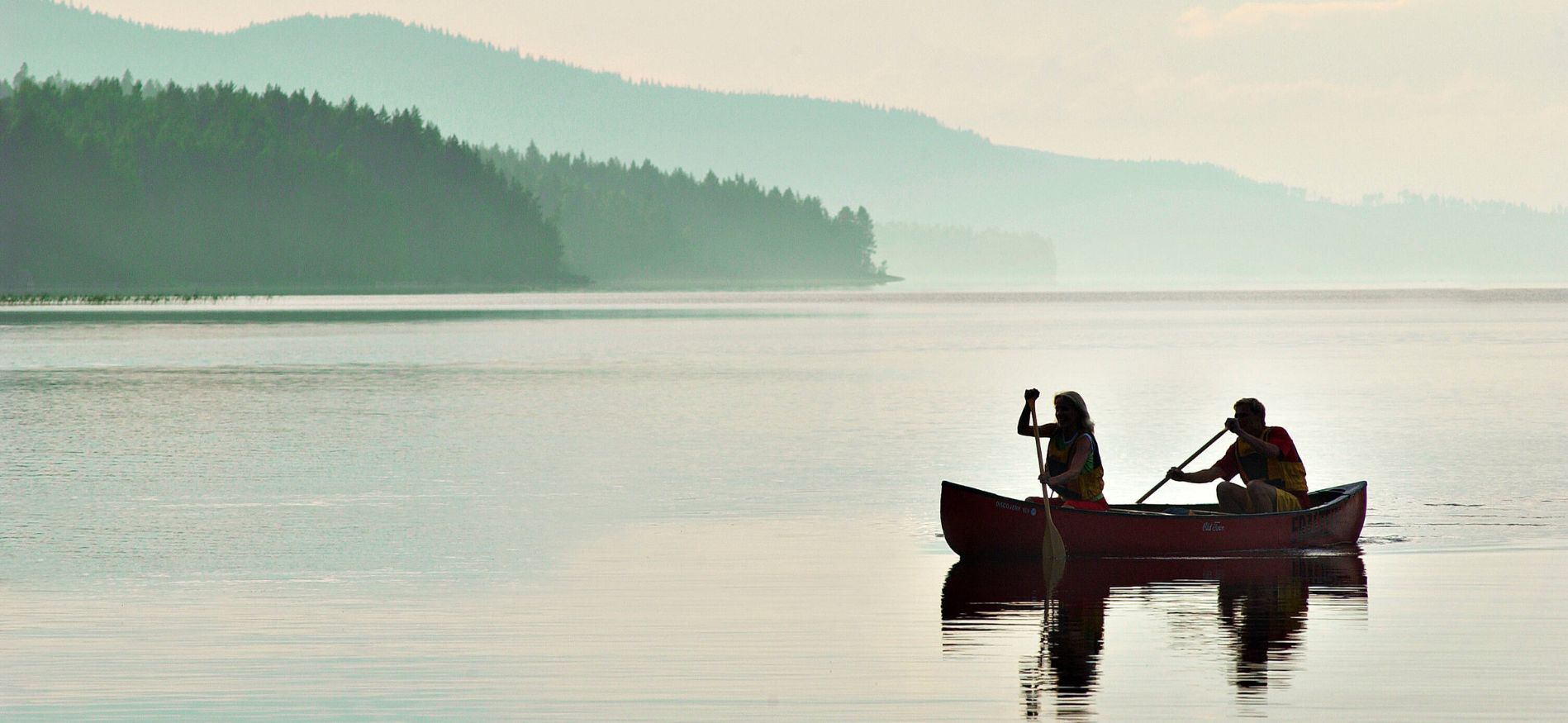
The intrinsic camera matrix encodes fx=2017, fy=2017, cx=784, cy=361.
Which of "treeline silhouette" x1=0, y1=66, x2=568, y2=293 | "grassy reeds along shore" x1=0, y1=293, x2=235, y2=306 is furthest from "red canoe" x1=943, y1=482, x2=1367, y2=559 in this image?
"treeline silhouette" x1=0, y1=66, x2=568, y2=293

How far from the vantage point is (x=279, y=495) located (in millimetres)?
26703

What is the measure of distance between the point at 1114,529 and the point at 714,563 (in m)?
3.93

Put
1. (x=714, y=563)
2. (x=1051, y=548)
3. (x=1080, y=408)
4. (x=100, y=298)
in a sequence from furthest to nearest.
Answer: (x=100, y=298) < (x=714, y=563) < (x=1080, y=408) < (x=1051, y=548)

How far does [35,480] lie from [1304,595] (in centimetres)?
1854

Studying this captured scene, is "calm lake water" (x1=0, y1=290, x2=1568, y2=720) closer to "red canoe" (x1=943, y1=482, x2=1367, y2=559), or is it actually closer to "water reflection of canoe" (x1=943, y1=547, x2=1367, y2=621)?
"water reflection of canoe" (x1=943, y1=547, x2=1367, y2=621)

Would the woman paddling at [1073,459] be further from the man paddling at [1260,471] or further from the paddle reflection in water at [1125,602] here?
the man paddling at [1260,471]

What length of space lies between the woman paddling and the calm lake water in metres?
0.84

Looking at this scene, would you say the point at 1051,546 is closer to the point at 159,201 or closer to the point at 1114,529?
the point at 1114,529

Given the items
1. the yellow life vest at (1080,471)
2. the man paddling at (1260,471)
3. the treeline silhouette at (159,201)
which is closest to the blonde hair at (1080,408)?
the yellow life vest at (1080,471)

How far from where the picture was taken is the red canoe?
Result: 63.5 feet

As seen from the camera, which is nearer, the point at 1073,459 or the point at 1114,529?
the point at 1114,529

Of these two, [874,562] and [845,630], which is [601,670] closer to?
[845,630]

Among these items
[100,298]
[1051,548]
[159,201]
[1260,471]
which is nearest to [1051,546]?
[1051,548]

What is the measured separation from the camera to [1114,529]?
19484 mm
